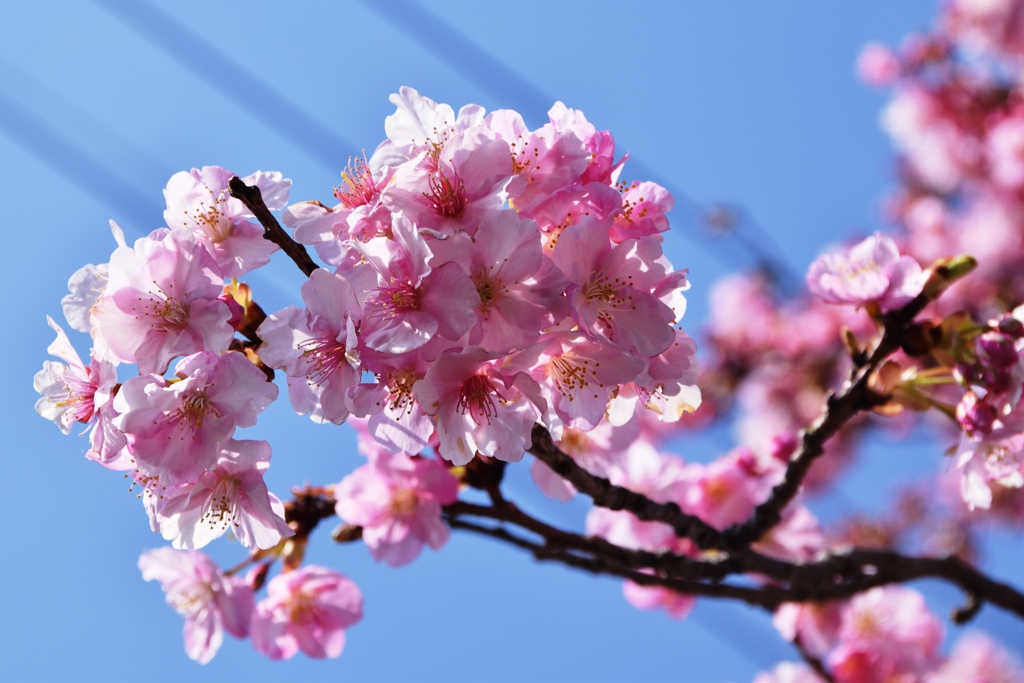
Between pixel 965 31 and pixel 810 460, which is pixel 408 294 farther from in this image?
pixel 965 31

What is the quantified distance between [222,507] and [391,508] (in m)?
0.60

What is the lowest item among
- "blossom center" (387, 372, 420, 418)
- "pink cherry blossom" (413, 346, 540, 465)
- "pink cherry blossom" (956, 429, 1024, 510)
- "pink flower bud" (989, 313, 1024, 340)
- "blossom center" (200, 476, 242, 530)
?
"blossom center" (200, 476, 242, 530)

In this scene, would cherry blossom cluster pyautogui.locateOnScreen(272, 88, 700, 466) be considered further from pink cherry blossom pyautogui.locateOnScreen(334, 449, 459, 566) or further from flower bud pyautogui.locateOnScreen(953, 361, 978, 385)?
flower bud pyautogui.locateOnScreen(953, 361, 978, 385)

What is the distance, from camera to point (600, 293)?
4.01 ft

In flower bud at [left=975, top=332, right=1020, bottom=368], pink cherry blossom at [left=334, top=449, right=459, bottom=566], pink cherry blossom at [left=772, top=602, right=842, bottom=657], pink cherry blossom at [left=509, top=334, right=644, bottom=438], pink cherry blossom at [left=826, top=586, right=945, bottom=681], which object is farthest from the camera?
pink cherry blossom at [left=826, top=586, right=945, bottom=681]

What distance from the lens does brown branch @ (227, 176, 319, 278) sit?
4.00 feet

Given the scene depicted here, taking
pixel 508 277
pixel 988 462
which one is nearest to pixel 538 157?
pixel 508 277

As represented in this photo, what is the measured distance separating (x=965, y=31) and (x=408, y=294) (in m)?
7.58

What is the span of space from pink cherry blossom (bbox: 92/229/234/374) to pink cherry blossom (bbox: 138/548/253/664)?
852mm

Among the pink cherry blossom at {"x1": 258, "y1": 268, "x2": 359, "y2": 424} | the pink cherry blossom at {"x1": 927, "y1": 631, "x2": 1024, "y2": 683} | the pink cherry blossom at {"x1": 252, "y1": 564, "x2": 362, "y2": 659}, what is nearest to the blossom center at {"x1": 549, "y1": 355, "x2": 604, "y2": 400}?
the pink cherry blossom at {"x1": 258, "y1": 268, "x2": 359, "y2": 424}

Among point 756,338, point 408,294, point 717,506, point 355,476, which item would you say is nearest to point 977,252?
point 756,338

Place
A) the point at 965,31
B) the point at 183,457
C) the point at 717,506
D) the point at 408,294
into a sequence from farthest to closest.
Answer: the point at 965,31 → the point at 717,506 → the point at 183,457 → the point at 408,294

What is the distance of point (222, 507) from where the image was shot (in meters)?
1.38

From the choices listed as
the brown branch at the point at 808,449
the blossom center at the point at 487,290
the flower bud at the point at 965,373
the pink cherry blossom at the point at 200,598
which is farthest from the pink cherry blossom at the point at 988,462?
the pink cherry blossom at the point at 200,598
